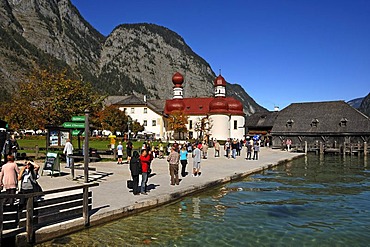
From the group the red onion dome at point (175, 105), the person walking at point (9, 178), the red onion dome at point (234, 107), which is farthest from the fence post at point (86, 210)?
the red onion dome at point (175, 105)

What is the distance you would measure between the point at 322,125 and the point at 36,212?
182 feet

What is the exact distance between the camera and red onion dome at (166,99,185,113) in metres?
82.8

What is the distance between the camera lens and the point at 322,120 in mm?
59906

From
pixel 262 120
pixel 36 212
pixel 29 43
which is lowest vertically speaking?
pixel 36 212

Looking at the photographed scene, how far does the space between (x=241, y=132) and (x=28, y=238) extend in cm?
7155

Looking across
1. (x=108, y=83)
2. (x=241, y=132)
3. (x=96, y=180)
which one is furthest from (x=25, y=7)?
(x=96, y=180)

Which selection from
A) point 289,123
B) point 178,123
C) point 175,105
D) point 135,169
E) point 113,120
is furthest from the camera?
point 175,105

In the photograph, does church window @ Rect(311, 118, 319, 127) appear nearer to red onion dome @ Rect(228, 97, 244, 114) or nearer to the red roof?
the red roof

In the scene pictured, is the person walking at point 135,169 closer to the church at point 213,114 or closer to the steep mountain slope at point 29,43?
the church at point 213,114

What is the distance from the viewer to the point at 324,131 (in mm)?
57875

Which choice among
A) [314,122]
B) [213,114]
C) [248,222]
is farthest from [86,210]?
[213,114]

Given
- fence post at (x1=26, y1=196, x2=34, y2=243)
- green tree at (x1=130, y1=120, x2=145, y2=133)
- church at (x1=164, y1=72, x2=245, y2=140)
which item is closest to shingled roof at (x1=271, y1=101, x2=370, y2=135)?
church at (x1=164, y1=72, x2=245, y2=140)

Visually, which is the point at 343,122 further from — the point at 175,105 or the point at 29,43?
the point at 29,43

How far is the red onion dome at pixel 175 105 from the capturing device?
272ft
